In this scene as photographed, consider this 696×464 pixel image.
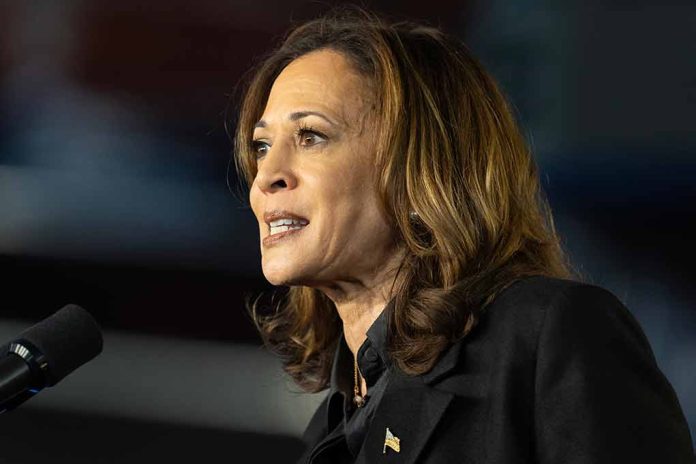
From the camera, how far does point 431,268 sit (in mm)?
1557

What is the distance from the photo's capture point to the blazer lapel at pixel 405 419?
53.9 inches

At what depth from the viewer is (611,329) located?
129 centimetres

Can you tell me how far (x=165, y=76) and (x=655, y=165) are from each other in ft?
3.33

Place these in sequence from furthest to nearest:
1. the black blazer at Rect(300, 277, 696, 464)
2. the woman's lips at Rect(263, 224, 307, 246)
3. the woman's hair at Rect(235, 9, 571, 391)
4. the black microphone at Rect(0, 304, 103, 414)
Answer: the woman's lips at Rect(263, 224, 307, 246)
the woman's hair at Rect(235, 9, 571, 391)
the black blazer at Rect(300, 277, 696, 464)
the black microphone at Rect(0, 304, 103, 414)

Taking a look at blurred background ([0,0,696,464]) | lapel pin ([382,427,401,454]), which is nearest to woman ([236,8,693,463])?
lapel pin ([382,427,401,454])

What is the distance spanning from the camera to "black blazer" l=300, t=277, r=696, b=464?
1.23m

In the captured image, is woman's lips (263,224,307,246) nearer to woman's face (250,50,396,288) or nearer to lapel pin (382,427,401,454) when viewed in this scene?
woman's face (250,50,396,288)

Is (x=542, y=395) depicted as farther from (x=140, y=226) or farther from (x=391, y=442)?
(x=140, y=226)

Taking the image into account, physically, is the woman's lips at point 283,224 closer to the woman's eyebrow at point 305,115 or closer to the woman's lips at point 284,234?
the woman's lips at point 284,234

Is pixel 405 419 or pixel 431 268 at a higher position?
pixel 431 268

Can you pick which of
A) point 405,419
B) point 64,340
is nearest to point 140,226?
point 405,419

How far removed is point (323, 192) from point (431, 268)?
0.20 meters

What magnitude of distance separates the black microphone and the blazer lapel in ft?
1.43

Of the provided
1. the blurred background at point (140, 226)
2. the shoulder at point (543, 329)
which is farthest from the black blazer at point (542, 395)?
the blurred background at point (140, 226)
